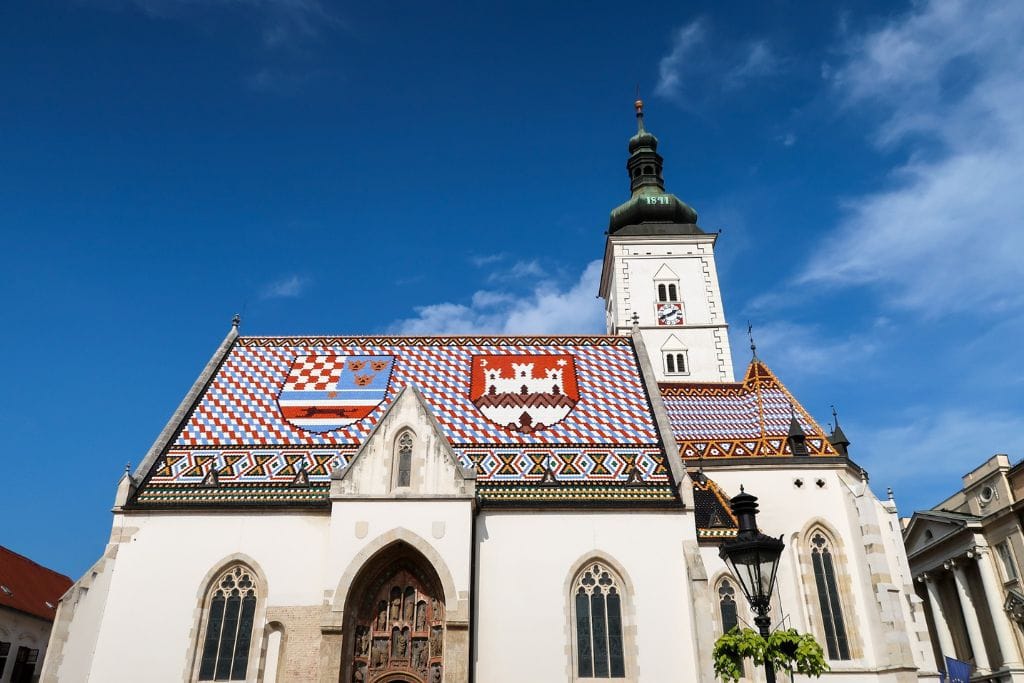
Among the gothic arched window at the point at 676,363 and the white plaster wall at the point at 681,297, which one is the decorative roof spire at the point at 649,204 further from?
the gothic arched window at the point at 676,363

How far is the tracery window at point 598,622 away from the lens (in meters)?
18.7

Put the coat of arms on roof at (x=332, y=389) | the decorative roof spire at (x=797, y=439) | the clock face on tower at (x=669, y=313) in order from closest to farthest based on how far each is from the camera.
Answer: the coat of arms on roof at (x=332, y=389)
the decorative roof spire at (x=797, y=439)
the clock face on tower at (x=669, y=313)

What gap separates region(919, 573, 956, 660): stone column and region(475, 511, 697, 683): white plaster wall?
26.3m

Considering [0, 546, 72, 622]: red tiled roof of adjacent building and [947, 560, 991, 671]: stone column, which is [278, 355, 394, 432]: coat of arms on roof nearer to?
[0, 546, 72, 622]: red tiled roof of adjacent building

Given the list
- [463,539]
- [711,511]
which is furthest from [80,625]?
[711,511]

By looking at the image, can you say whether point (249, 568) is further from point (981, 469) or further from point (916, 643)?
point (981, 469)

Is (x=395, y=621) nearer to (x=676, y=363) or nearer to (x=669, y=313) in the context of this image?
(x=676, y=363)

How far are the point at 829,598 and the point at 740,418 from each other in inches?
260

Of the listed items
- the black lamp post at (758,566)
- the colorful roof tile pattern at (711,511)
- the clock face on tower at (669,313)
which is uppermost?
the clock face on tower at (669,313)

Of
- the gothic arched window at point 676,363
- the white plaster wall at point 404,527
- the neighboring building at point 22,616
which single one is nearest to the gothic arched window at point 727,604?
the white plaster wall at point 404,527

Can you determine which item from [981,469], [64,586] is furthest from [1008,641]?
[64,586]

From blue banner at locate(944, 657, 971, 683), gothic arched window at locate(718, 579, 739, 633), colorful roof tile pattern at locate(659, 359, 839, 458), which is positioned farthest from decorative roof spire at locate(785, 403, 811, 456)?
blue banner at locate(944, 657, 971, 683)

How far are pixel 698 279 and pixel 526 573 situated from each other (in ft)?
75.5

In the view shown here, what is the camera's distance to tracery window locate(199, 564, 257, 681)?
61.7 ft
